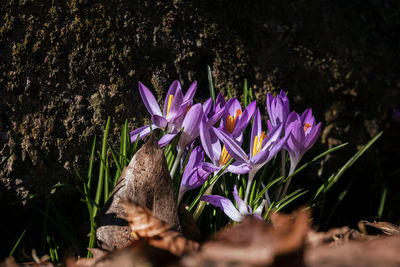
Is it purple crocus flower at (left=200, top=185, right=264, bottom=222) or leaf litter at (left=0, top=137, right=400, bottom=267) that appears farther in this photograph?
purple crocus flower at (left=200, top=185, right=264, bottom=222)

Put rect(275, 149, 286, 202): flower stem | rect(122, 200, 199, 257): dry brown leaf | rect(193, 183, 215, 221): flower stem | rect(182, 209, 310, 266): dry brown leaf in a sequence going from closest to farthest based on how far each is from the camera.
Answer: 1. rect(182, 209, 310, 266): dry brown leaf
2. rect(122, 200, 199, 257): dry brown leaf
3. rect(193, 183, 215, 221): flower stem
4. rect(275, 149, 286, 202): flower stem

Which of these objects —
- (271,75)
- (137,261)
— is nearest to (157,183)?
(137,261)

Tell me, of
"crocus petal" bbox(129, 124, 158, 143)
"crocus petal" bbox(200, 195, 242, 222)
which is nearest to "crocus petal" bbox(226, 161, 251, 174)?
"crocus petal" bbox(200, 195, 242, 222)

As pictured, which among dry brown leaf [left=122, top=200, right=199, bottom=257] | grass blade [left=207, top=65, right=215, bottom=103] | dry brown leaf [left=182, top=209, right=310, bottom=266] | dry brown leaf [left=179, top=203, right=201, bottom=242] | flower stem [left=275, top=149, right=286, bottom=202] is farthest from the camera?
grass blade [left=207, top=65, right=215, bottom=103]

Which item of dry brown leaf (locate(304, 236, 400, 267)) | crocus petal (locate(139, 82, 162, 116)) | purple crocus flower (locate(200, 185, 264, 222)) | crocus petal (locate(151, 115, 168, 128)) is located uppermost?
crocus petal (locate(139, 82, 162, 116))

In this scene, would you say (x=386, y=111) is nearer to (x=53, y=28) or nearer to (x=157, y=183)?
(x=157, y=183)

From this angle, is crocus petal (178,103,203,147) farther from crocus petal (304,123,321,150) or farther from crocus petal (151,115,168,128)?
crocus petal (304,123,321,150)

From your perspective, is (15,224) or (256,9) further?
→ (256,9)
